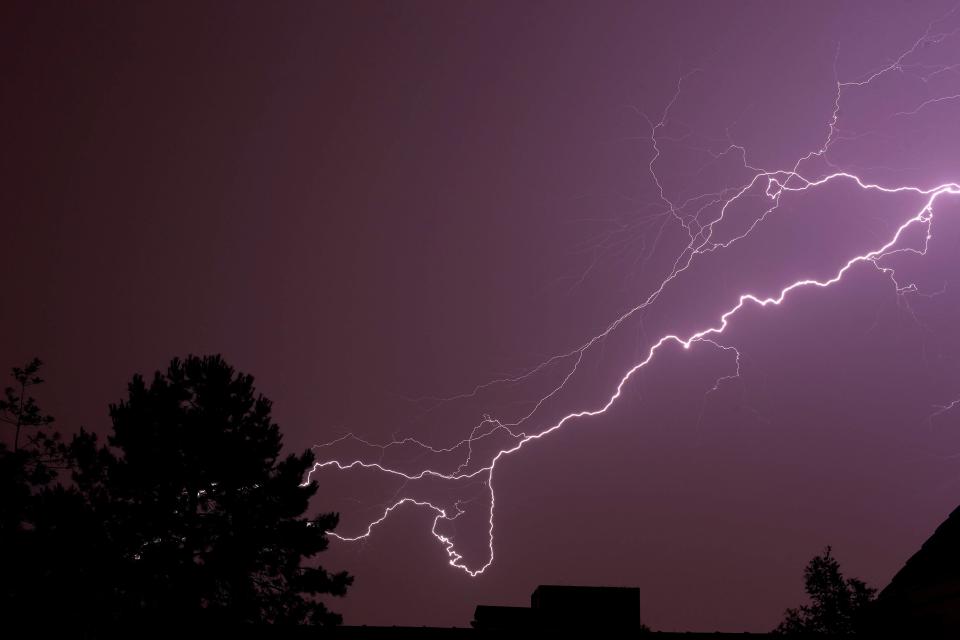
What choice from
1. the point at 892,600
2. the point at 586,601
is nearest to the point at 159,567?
the point at 586,601

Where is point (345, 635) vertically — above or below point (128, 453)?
below

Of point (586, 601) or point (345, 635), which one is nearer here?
point (345, 635)

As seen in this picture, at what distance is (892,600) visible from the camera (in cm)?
771

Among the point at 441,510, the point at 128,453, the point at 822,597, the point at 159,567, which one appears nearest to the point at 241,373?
the point at 128,453

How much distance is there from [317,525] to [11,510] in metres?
4.75

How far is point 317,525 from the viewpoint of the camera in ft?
44.4

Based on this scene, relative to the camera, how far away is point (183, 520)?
40.8 feet

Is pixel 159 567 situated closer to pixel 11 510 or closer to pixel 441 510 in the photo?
pixel 11 510

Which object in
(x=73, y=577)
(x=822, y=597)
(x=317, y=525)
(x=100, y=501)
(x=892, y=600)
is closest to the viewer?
(x=892, y=600)

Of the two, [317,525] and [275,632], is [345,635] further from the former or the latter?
[317,525]

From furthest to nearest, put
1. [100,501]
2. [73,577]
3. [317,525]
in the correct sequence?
[317,525]
[100,501]
[73,577]

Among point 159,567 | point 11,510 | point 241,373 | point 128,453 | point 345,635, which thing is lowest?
point 345,635

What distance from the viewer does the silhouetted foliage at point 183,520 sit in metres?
11.7

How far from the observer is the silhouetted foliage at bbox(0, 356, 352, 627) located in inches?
462
